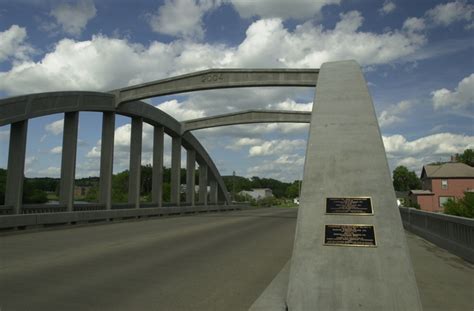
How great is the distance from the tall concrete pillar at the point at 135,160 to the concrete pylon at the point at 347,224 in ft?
78.2

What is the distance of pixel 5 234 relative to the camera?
49.1 ft

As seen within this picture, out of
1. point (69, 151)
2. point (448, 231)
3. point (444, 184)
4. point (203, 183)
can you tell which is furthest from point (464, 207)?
point (444, 184)

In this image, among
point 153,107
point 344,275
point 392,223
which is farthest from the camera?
point 153,107

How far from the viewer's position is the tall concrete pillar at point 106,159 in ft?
88.6

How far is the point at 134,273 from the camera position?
26.3 ft

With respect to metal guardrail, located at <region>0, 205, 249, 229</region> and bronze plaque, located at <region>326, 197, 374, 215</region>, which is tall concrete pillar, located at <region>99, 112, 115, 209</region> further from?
bronze plaque, located at <region>326, 197, 374, 215</region>

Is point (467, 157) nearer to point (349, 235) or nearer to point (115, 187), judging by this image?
point (115, 187)

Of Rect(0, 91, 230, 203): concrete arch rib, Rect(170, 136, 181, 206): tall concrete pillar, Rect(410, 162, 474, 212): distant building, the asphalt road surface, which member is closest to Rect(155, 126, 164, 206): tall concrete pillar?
Rect(0, 91, 230, 203): concrete arch rib

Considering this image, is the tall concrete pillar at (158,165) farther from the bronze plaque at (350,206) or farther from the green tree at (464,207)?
the bronze plaque at (350,206)

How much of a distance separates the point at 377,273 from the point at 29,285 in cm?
550

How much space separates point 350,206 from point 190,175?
120ft

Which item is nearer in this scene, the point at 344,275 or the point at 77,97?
the point at 344,275

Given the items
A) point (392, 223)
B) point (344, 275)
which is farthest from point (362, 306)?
point (392, 223)

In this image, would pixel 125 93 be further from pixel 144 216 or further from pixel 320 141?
pixel 320 141
